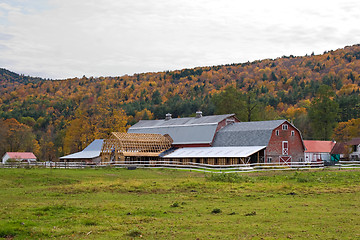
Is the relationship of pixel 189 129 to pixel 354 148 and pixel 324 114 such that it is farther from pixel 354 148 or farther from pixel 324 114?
pixel 324 114

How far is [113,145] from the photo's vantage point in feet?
249

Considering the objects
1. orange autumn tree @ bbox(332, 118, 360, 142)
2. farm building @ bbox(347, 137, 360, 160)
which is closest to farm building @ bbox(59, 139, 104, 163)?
farm building @ bbox(347, 137, 360, 160)

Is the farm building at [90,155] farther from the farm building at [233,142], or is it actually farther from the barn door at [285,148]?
the barn door at [285,148]

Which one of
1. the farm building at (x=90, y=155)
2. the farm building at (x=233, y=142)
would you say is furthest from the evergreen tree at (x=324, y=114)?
the farm building at (x=90, y=155)

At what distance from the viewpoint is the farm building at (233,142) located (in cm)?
6519

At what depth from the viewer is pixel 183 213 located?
2086 cm

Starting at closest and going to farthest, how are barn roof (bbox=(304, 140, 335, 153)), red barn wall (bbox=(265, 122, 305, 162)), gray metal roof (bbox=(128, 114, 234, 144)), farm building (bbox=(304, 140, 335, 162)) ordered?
red barn wall (bbox=(265, 122, 305, 162)) → gray metal roof (bbox=(128, 114, 234, 144)) → farm building (bbox=(304, 140, 335, 162)) → barn roof (bbox=(304, 140, 335, 153))

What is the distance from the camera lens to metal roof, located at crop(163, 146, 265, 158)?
62.2 m

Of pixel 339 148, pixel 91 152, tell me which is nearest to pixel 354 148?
pixel 339 148

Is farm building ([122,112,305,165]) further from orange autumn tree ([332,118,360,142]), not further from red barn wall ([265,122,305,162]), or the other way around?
orange autumn tree ([332,118,360,142])

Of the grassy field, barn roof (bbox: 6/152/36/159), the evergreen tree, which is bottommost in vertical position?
the grassy field

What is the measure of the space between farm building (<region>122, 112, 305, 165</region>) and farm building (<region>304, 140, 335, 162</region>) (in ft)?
37.9

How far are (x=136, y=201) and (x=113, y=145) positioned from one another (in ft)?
168

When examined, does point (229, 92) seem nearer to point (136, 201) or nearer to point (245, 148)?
point (245, 148)
